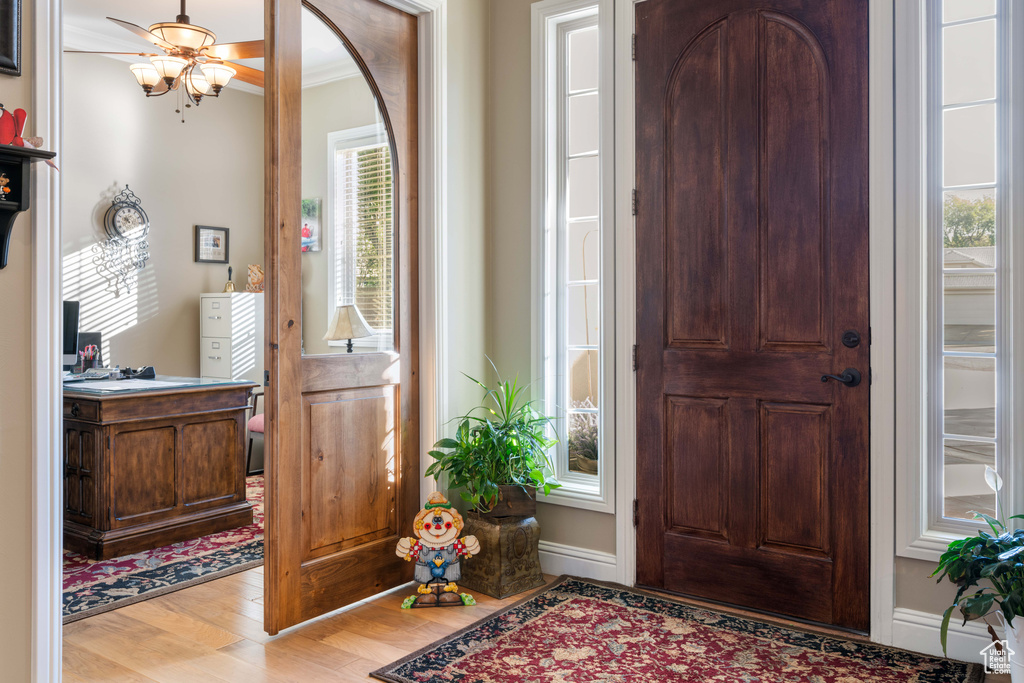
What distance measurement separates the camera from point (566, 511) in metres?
3.35

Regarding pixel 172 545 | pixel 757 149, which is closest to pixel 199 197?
pixel 172 545

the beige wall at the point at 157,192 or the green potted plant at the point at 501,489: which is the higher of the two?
the beige wall at the point at 157,192

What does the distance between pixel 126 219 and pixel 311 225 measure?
363cm

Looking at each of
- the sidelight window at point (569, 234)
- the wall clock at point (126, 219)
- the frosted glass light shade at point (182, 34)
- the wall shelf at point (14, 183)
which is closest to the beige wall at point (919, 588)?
the sidelight window at point (569, 234)

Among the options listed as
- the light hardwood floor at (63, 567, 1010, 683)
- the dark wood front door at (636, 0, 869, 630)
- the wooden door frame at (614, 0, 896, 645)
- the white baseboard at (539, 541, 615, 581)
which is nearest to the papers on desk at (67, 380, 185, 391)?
the light hardwood floor at (63, 567, 1010, 683)

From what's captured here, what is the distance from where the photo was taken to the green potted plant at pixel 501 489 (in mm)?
3057

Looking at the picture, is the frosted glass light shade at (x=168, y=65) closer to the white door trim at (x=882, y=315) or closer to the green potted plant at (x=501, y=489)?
the green potted plant at (x=501, y=489)

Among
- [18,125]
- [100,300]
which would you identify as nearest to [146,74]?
[100,300]

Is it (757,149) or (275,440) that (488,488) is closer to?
(275,440)

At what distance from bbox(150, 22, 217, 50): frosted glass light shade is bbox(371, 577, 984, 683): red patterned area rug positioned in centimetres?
333

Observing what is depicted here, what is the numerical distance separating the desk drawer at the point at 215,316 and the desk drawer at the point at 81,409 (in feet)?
7.03

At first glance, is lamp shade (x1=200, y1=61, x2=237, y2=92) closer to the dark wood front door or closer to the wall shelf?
the dark wood front door

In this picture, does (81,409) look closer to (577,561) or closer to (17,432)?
(17,432)

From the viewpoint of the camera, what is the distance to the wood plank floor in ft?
7.82
